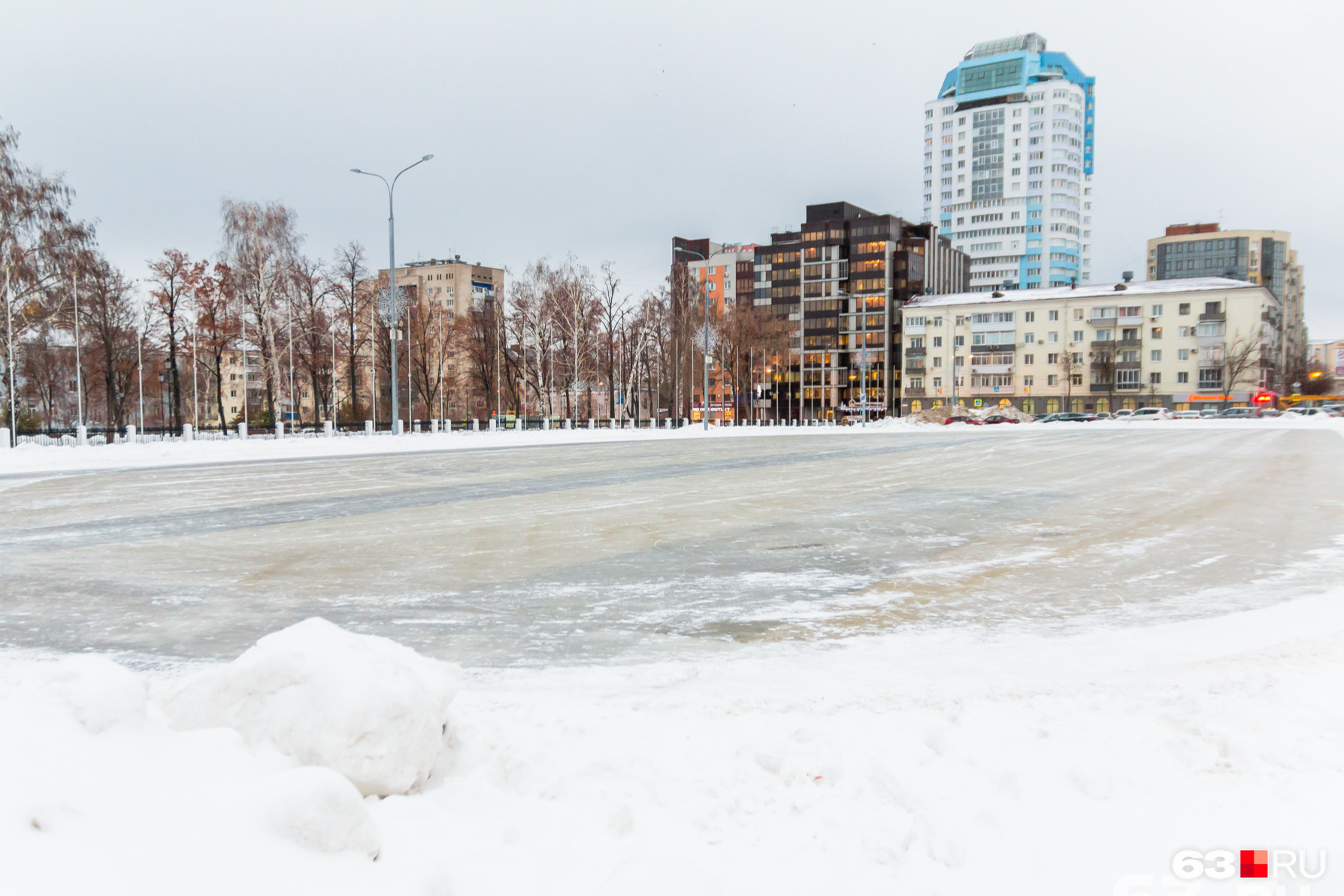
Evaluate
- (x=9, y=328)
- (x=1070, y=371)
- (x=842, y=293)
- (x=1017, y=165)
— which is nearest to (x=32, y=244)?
(x=9, y=328)

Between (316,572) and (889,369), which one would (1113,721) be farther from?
(889,369)

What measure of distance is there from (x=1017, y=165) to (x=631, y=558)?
6961 inches

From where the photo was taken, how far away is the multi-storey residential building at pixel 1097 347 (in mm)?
94438

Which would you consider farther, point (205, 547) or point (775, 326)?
point (775, 326)

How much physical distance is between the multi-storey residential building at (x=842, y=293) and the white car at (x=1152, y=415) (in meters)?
42.2

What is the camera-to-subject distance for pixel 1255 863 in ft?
9.97

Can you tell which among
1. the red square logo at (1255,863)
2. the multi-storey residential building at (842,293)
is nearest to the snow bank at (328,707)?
the red square logo at (1255,863)

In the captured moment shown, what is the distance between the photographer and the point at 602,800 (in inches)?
135

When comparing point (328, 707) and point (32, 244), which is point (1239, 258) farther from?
point (328, 707)

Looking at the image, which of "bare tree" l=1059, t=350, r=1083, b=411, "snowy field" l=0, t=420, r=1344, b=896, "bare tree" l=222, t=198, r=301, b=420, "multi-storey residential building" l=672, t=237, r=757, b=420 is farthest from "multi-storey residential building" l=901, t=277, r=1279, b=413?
"snowy field" l=0, t=420, r=1344, b=896

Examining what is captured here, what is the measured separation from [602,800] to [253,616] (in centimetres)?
436

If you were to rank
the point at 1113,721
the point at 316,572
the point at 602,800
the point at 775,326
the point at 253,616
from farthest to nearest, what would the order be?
the point at 775,326, the point at 316,572, the point at 253,616, the point at 1113,721, the point at 602,800

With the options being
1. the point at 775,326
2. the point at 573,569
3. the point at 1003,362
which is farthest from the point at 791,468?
the point at 1003,362

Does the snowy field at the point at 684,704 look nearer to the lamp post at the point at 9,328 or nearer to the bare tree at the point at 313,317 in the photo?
the lamp post at the point at 9,328
